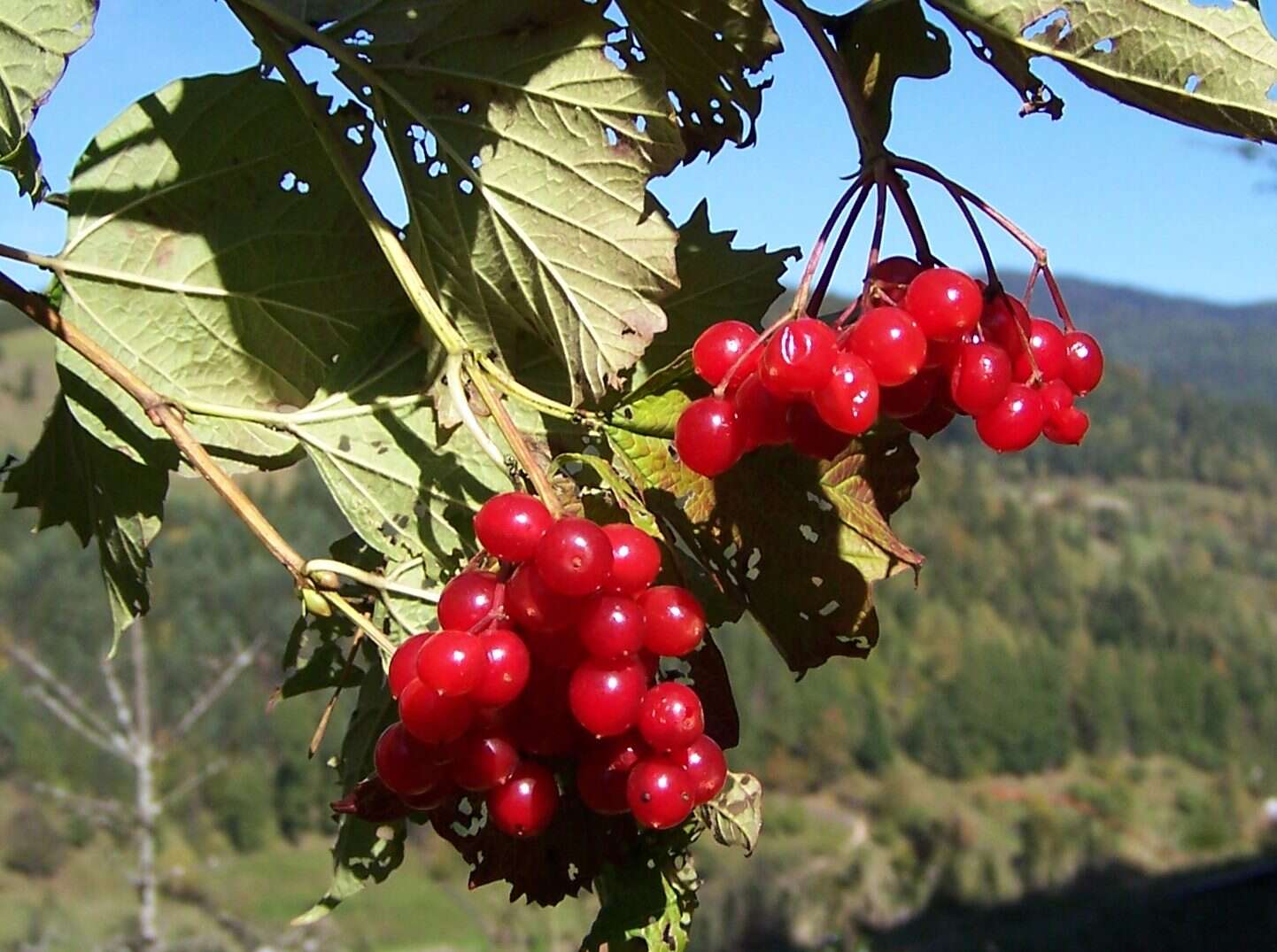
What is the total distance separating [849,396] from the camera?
2.73 ft

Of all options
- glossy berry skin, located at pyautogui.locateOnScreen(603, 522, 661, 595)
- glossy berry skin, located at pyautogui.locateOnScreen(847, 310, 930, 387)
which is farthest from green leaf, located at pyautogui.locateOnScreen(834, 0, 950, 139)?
glossy berry skin, located at pyautogui.locateOnScreen(603, 522, 661, 595)

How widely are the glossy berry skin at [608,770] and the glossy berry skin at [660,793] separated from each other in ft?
0.04

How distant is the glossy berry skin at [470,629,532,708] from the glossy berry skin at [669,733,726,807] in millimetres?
127

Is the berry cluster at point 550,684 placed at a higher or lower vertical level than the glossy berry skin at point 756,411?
lower

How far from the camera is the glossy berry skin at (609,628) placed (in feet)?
2.78

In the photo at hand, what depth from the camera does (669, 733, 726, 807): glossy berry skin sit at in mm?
917

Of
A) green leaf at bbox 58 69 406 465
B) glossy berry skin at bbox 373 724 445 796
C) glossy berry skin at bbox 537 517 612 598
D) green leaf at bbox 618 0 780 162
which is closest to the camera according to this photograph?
glossy berry skin at bbox 537 517 612 598

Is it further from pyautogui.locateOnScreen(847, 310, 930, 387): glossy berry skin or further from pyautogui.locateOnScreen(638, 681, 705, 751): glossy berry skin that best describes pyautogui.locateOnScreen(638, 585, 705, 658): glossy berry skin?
pyautogui.locateOnScreen(847, 310, 930, 387): glossy berry skin

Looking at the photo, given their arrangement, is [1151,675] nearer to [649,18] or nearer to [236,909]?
[236,909]

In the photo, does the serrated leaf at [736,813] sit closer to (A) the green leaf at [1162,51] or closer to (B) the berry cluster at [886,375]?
(B) the berry cluster at [886,375]

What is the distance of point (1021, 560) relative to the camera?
61938 mm

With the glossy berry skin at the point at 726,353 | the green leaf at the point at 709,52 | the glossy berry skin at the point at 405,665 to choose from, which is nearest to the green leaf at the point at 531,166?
the green leaf at the point at 709,52

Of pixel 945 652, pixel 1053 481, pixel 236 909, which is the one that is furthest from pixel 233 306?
pixel 1053 481

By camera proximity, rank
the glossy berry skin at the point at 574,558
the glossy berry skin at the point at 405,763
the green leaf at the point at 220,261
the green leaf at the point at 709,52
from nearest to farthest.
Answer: the glossy berry skin at the point at 574,558 → the glossy berry skin at the point at 405,763 → the green leaf at the point at 709,52 → the green leaf at the point at 220,261
